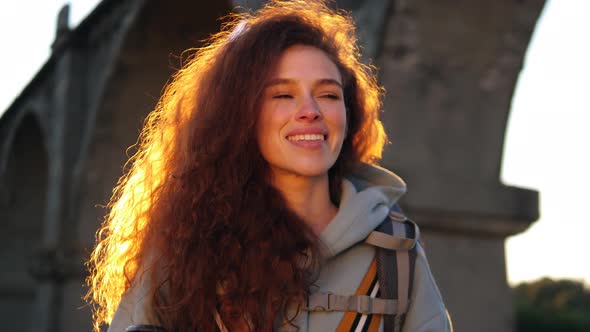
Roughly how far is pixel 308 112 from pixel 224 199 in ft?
0.92

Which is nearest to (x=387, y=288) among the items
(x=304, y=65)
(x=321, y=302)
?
(x=321, y=302)

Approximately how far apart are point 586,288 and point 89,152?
109 feet

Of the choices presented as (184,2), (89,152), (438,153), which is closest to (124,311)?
(438,153)

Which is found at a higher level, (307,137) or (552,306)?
(552,306)

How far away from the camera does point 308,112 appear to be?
1754 millimetres

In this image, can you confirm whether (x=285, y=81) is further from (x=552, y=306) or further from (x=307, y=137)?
(x=552, y=306)

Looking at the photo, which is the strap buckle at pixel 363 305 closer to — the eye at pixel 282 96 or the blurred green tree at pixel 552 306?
the eye at pixel 282 96

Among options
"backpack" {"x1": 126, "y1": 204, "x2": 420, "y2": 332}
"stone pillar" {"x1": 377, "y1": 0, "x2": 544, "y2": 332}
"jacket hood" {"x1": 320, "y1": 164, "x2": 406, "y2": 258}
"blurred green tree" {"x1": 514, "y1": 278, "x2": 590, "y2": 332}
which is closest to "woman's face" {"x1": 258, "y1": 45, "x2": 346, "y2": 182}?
"jacket hood" {"x1": 320, "y1": 164, "x2": 406, "y2": 258}

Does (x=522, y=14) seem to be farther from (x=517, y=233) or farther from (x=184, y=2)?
(x=184, y=2)

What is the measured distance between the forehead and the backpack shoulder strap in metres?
0.37

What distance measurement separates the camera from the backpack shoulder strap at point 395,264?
5.64ft

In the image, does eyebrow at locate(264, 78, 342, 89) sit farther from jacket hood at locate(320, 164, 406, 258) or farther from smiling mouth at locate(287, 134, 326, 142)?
jacket hood at locate(320, 164, 406, 258)

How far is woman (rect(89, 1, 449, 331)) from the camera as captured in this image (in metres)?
1.69

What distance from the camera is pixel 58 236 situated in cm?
944
